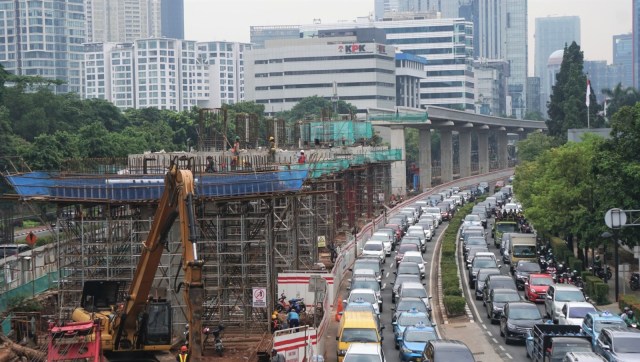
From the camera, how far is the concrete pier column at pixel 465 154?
140m

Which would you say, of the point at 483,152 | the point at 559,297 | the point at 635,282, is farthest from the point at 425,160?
the point at 559,297

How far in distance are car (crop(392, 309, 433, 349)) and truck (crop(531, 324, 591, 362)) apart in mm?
4387

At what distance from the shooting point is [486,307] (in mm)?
44750

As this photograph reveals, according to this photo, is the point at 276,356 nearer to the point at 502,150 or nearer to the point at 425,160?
the point at 425,160

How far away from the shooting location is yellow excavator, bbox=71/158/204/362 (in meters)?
27.3

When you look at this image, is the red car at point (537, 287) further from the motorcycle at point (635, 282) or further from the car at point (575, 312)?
the car at point (575, 312)

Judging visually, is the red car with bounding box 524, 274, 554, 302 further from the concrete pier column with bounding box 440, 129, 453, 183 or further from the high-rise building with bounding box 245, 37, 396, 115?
the high-rise building with bounding box 245, 37, 396, 115

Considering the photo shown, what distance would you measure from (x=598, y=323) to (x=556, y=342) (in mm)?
3972

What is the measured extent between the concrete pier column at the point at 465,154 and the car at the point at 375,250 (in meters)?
82.4

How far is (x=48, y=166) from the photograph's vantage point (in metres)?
76.4

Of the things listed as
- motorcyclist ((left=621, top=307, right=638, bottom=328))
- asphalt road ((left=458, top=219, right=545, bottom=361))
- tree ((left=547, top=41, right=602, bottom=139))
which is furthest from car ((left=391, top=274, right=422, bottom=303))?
tree ((left=547, top=41, right=602, bottom=139))

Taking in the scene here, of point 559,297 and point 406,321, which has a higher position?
point 559,297

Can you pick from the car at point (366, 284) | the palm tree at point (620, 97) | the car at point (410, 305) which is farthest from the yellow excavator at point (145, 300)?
the palm tree at point (620, 97)

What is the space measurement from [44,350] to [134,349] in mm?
3034
